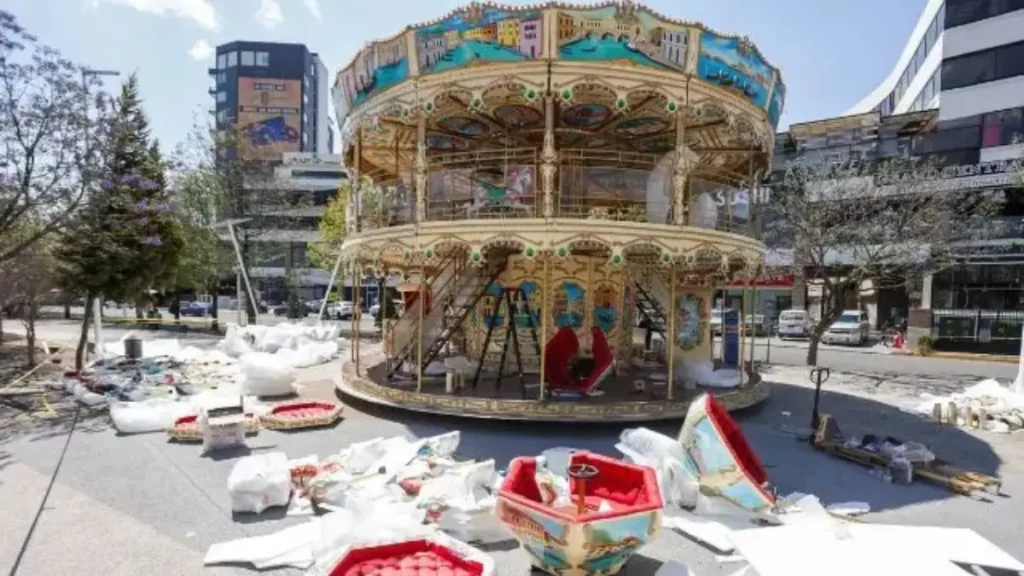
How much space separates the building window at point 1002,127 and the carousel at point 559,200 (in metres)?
23.5

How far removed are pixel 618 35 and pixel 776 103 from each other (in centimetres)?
485

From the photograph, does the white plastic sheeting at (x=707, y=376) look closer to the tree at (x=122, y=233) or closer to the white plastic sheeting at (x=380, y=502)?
the white plastic sheeting at (x=380, y=502)

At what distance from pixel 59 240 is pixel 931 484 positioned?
78.1ft

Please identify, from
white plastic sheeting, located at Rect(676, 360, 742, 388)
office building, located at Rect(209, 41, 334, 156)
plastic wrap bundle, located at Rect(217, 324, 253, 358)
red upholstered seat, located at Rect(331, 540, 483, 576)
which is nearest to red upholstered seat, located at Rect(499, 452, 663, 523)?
red upholstered seat, located at Rect(331, 540, 483, 576)

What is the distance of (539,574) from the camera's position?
5195mm

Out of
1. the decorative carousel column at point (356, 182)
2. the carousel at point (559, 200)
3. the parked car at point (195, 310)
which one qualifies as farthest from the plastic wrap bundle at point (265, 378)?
the parked car at point (195, 310)

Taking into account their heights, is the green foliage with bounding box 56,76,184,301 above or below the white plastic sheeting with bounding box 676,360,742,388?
above

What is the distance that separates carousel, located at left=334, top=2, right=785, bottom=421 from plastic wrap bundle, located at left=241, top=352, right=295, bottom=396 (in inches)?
66.5

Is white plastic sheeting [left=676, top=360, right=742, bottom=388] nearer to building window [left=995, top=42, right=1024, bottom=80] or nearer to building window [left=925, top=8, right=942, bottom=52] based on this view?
building window [left=995, top=42, right=1024, bottom=80]

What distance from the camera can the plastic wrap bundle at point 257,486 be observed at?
6566 millimetres

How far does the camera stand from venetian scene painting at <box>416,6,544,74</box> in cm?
992

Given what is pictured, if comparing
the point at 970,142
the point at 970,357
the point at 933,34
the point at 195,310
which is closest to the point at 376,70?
the point at 970,357

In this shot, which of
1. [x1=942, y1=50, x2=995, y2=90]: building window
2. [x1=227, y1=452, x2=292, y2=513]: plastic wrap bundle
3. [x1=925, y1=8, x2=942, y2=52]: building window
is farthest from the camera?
[x1=925, y1=8, x2=942, y2=52]: building window

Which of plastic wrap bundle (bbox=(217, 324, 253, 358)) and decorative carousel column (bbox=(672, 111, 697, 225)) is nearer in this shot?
decorative carousel column (bbox=(672, 111, 697, 225))
